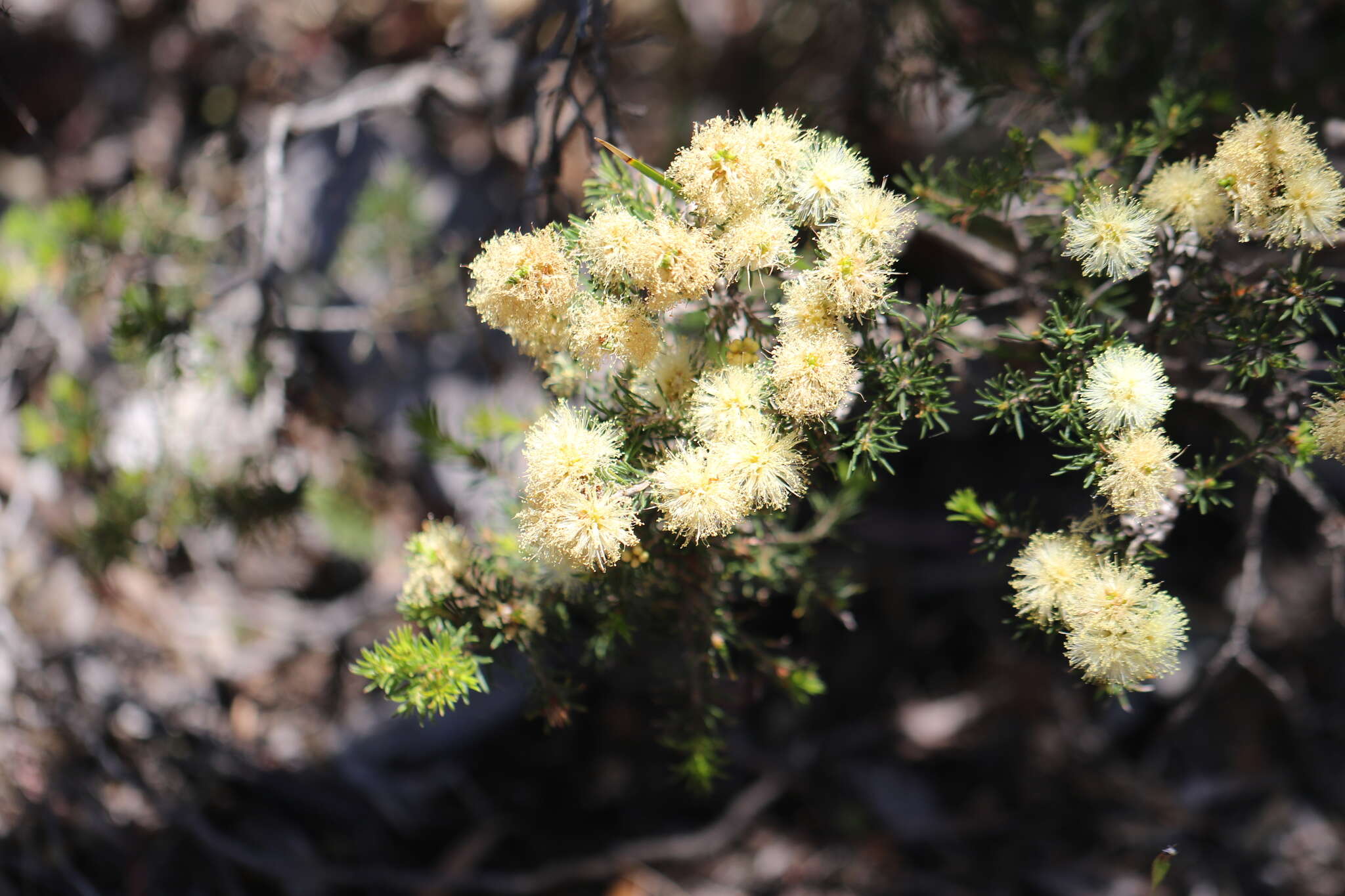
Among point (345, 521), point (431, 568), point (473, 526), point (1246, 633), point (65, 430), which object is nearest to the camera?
point (431, 568)

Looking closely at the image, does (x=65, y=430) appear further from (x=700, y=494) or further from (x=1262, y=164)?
(x=1262, y=164)

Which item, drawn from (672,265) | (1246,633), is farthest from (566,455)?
(1246,633)

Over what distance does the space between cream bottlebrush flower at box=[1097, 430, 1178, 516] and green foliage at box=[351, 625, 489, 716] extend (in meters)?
0.93

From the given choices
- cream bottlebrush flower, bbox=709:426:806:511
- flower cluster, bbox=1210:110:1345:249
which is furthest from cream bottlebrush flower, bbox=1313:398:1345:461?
cream bottlebrush flower, bbox=709:426:806:511

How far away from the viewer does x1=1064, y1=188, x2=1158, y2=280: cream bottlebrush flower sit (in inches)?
44.4

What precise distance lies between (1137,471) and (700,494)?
0.58 m

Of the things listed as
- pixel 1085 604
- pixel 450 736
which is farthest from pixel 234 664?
pixel 1085 604

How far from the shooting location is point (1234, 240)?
1.74 meters

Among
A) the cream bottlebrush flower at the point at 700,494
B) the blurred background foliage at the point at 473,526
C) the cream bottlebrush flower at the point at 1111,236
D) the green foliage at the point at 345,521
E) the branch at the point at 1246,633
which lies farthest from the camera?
the green foliage at the point at 345,521

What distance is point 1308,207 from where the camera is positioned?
1135mm

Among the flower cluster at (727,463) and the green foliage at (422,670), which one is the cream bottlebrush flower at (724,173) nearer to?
the flower cluster at (727,463)

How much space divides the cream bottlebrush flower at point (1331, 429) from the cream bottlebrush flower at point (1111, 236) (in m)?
0.34

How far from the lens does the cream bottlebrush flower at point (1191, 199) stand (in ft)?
4.01

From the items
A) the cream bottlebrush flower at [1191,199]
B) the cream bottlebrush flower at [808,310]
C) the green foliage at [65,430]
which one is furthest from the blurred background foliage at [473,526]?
the cream bottlebrush flower at [808,310]
